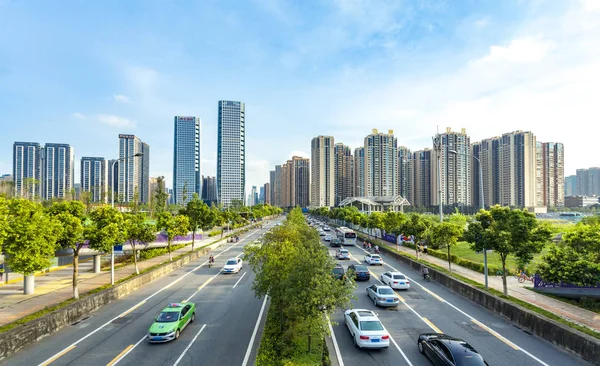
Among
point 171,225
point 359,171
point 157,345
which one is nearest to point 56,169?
point 359,171

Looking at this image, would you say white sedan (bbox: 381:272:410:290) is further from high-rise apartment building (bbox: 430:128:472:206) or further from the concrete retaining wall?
high-rise apartment building (bbox: 430:128:472:206)

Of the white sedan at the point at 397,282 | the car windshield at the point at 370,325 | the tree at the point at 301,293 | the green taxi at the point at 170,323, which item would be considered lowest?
the white sedan at the point at 397,282

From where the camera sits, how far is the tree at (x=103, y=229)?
71.4ft

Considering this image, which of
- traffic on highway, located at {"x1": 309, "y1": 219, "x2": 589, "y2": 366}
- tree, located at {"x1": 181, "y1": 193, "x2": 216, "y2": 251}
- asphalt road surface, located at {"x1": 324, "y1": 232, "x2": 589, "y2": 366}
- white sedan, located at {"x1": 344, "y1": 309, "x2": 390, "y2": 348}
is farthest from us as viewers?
tree, located at {"x1": 181, "y1": 193, "x2": 216, "y2": 251}

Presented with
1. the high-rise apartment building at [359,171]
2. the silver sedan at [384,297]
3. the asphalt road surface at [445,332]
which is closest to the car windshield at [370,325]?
the asphalt road surface at [445,332]

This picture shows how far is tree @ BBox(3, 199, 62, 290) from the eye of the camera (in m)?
17.5

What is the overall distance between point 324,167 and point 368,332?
181470 mm

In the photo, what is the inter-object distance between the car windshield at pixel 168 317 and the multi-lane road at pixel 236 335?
105 centimetres

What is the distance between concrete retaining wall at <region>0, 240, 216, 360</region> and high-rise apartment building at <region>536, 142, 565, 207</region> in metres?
158

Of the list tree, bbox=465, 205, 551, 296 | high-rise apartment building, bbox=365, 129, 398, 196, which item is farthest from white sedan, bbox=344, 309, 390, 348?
high-rise apartment building, bbox=365, 129, 398, 196

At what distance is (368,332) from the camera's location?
14.2 m

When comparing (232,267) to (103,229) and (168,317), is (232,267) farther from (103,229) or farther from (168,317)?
(168,317)

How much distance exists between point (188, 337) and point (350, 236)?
148 ft

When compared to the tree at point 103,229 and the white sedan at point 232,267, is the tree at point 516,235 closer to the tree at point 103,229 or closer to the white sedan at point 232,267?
the white sedan at point 232,267
